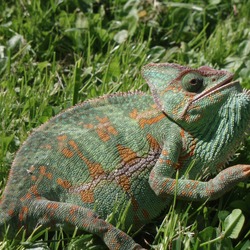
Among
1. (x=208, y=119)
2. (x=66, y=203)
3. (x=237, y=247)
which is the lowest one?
(x=237, y=247)

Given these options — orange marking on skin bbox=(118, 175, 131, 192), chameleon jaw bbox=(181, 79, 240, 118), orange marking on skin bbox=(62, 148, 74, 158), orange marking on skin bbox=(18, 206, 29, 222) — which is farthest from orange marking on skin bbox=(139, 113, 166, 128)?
orange marking on skin bbox=(18, 206, 29, 222)

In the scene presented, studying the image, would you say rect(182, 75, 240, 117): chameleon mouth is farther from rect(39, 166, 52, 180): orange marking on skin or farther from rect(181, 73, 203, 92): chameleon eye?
rect(39, 166, 52, 180): orange marking on skin

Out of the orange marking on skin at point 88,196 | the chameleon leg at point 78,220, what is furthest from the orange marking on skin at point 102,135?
the chameleon leg at point 78,220

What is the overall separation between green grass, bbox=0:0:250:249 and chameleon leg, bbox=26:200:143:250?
0.51 feet

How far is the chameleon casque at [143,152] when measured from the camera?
3.43m

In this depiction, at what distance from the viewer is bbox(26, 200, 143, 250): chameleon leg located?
3346mm

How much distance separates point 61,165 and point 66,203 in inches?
7.6

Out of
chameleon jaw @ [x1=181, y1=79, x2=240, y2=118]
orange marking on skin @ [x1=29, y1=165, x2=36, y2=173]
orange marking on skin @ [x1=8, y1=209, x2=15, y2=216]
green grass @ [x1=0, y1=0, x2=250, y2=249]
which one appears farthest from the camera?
green grass @ [x1=0, y1=0, x2=250, y2=249]

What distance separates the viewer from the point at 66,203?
339cm

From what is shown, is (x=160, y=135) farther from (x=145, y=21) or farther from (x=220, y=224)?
(x=145, y=21)

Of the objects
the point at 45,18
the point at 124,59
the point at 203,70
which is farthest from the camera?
the point at 45,18

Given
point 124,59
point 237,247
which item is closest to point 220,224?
point 237,247

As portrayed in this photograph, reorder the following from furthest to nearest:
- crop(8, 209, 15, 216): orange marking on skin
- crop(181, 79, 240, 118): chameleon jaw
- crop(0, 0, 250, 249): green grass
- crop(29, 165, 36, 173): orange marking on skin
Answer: crop(0, 0, 250, 249): green grass, crop(181, 79, 240, 118): chameleon jaw, crop(29, 165, 36, 173): orange marking on skin, crop(8, 209, 15, 216): orange marking on skin

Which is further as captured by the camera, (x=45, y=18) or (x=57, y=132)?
(x=45, y=18)
